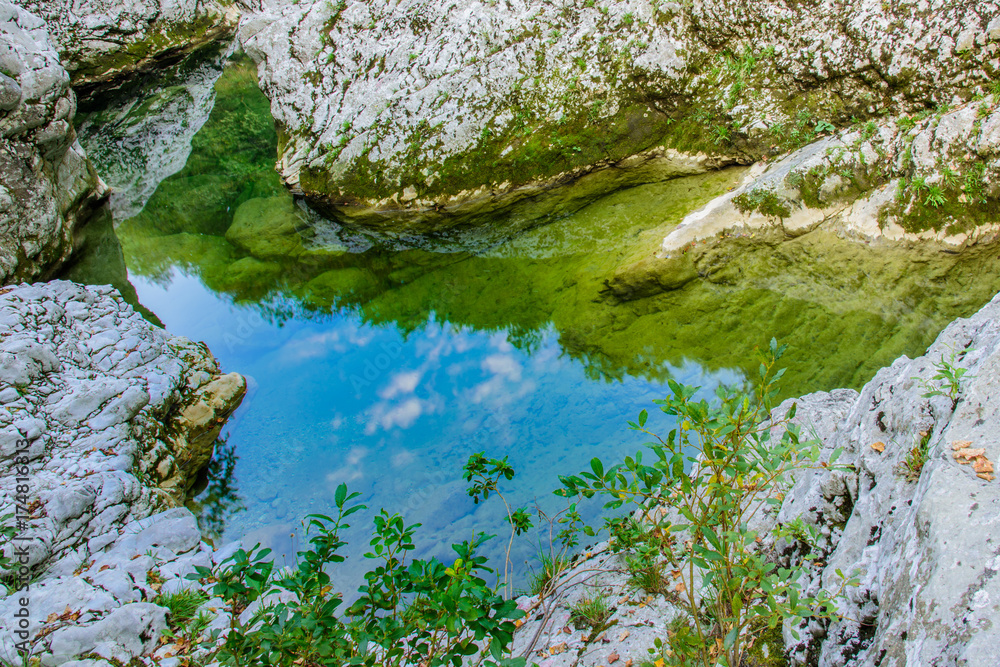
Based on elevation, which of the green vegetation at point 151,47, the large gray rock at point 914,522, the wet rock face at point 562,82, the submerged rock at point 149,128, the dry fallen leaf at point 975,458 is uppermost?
the green vegetation at point 151,47

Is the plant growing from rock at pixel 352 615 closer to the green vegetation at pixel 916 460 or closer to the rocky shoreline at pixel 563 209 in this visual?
the rocky shoreline at pixel 563 209

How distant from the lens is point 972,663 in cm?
154

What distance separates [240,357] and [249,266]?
7.86ft

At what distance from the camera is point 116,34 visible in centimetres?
1512

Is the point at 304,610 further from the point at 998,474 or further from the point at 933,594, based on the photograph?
the point at 998,474

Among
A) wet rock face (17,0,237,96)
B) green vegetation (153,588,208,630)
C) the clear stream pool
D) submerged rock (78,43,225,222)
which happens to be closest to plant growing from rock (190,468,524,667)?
green vegetation (153,588,208,630)

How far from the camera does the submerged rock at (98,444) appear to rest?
358 centimetres

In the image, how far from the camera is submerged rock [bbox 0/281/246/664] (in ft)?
11.8

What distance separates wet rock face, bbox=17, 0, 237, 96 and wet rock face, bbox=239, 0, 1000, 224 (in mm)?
7269

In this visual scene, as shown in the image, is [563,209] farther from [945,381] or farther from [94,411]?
[94,411]

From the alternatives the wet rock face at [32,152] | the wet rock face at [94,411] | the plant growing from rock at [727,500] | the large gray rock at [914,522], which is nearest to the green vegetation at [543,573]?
the plant growing from rock at [727,500]

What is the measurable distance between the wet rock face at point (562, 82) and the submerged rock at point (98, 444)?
14.7 ft

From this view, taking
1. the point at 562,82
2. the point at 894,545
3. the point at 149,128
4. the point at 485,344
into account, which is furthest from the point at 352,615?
the point at 149,128

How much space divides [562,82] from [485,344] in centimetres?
509
